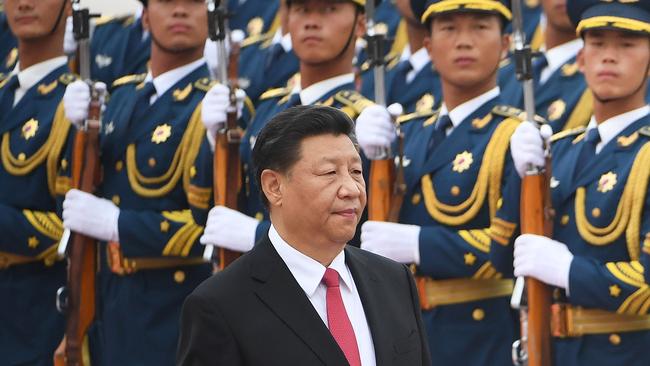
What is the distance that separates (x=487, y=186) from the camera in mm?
6199

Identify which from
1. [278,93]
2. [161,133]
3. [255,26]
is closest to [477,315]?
[278,93]

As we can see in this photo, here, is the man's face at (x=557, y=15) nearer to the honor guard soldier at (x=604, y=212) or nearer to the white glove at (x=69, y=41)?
the honor guard soldier at (x=604, y=212)

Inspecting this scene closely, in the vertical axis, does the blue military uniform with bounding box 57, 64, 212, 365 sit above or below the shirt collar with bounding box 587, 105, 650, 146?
below

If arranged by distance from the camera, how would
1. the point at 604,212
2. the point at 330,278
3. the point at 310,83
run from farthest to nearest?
the point at 310,83
the point at 604,212
the point at 330,278

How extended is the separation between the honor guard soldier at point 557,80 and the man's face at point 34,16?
2212mm

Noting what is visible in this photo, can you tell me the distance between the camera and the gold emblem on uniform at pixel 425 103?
792cm

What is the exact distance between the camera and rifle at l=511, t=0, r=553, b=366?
5.92 metres

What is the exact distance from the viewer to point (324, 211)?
3744 millimetres

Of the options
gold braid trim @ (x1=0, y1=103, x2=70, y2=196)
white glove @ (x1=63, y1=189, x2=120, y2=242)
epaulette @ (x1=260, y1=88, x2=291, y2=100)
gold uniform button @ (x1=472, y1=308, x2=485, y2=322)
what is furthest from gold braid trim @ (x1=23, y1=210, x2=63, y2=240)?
gold uniform button @ (x1=472, y1=308, x2=485, y2=322)

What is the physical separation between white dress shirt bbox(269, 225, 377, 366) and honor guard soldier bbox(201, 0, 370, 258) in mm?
2763

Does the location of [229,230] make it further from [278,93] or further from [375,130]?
[278,93]

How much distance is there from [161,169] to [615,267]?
2185 mm

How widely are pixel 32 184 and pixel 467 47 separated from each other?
2197mm

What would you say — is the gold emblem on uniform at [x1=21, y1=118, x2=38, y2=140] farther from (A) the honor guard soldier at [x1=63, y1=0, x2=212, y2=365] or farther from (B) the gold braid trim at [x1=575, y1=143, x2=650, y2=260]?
(B) the gold braid trim at [x1=575, y1=143, x2=650, y2=260]
